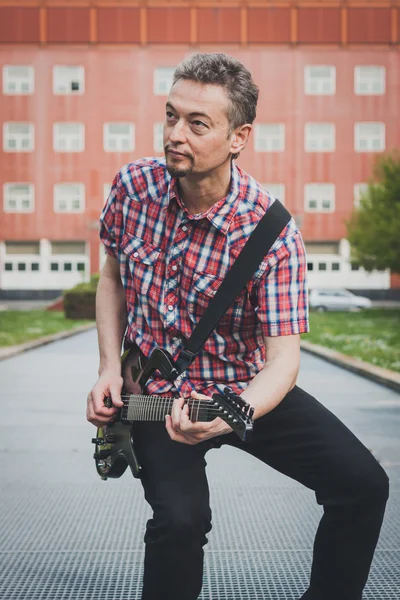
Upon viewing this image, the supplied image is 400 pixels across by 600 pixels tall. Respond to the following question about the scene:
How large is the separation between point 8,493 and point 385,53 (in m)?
52.6

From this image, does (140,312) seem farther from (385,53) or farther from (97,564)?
(385,53)

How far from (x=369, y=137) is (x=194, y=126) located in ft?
176

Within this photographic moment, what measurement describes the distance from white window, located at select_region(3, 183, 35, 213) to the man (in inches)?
2093

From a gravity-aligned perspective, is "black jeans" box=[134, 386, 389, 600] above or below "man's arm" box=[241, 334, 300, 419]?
below

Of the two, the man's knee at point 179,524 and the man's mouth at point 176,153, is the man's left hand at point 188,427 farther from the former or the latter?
the man's mouth at point 176,153

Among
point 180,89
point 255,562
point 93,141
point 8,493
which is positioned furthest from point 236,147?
point 93,141

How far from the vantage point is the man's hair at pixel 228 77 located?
276cm

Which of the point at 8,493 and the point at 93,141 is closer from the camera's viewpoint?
the point at 8,493

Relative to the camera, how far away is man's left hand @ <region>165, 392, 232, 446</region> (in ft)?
8.48

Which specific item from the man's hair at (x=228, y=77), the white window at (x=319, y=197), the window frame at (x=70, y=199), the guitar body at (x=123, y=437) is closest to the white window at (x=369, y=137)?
the white window at (x=319, y=197)

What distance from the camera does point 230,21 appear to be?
176 ft

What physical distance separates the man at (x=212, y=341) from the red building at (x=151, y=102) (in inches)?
2022

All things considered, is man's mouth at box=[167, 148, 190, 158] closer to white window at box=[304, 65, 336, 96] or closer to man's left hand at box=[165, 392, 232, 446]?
man's left hand at box=[165, 392, 232, 446]

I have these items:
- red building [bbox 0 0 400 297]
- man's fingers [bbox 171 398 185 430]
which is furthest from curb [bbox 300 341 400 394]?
red building [bbox 0 0 400 297]
